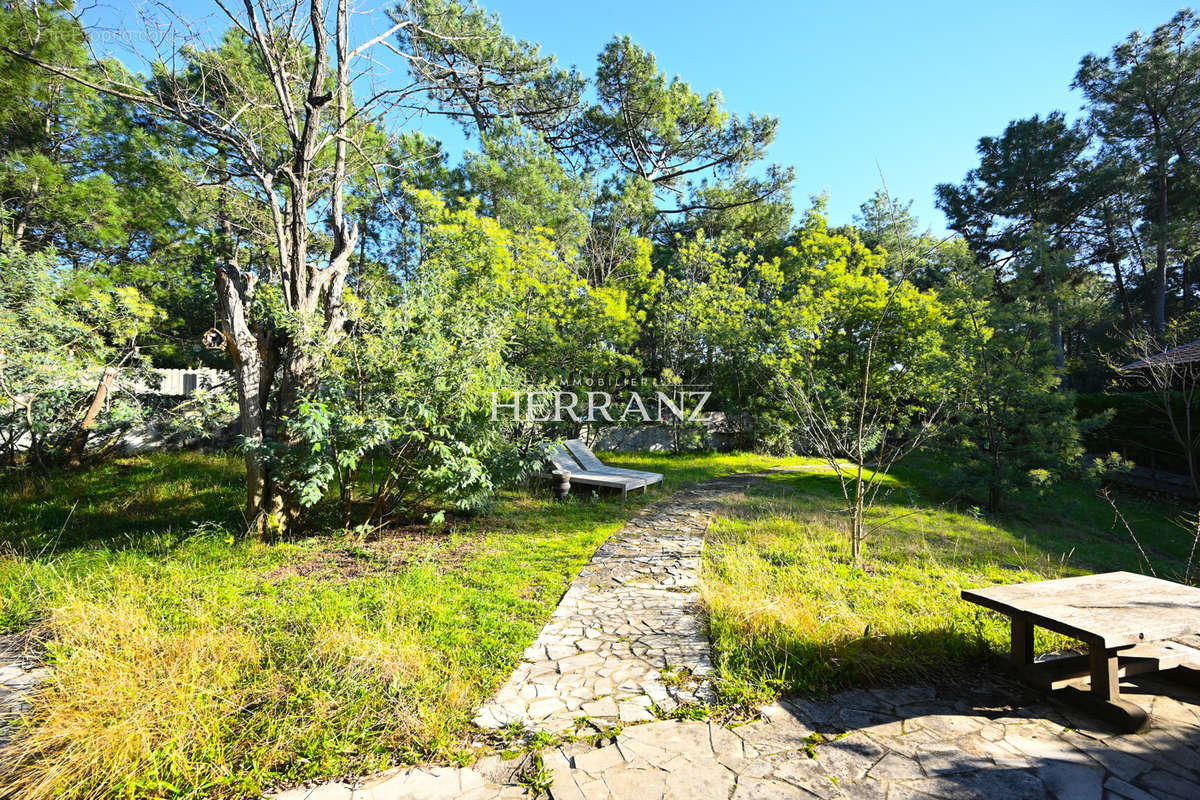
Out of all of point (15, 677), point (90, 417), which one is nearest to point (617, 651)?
point (15, 677)

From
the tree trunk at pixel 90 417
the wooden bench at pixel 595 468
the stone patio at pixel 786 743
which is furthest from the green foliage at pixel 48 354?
the wooden bench at pixel 595 468

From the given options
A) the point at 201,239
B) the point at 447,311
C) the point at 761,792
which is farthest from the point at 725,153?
the point at 761,792

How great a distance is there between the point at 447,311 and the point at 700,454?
935 centimetres

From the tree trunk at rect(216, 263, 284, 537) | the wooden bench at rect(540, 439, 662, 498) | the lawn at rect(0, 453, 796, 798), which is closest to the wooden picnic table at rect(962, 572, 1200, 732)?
the lawn at rect(0, 453, 796, 798)

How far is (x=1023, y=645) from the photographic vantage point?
2.71 metres

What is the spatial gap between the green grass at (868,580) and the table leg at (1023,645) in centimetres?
26

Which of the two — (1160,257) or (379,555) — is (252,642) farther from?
(1160,257)

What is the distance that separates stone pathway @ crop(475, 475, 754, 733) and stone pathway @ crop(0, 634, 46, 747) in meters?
2.14

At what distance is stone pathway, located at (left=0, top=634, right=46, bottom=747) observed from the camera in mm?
2238

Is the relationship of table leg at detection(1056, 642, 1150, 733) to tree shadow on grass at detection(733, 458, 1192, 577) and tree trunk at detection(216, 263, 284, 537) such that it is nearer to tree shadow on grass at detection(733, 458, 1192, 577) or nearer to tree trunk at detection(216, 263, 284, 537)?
tree shadow on grass at detection(733, 458, 1192, 577)

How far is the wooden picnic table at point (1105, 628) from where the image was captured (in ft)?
7.47

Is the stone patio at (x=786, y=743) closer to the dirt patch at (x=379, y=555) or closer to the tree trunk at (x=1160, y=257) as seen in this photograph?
the dirt patch at (x=379, y=555)

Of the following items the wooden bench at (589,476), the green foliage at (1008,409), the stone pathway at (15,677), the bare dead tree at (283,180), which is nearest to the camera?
the stone pathway at (15,677)

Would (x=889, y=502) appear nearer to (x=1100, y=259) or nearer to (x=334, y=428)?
(x=334, y=428)
